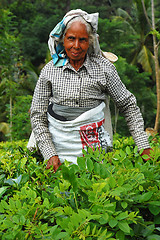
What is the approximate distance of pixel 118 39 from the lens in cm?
1694

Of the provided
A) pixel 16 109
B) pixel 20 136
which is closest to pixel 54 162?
pixel 20 136

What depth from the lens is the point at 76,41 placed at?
6.44 feet

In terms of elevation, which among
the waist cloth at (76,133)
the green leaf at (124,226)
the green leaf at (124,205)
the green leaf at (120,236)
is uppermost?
the green leaf at (124,205)

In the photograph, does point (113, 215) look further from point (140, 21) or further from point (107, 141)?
point (140, 21)

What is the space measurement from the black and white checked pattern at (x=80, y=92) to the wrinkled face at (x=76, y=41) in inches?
3.1

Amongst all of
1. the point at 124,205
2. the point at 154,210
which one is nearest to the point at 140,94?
the point at 154,210

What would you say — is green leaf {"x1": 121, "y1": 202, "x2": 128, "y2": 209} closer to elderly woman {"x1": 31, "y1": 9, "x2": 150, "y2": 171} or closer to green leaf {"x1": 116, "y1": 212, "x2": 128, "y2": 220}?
green leaf {"x1": 116, "y1": 212, "x2": 128, "y2": 220}

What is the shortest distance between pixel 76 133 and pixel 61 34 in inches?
25.7

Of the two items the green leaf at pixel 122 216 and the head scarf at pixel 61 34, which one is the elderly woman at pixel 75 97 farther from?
the green leaf at pixel 122 216

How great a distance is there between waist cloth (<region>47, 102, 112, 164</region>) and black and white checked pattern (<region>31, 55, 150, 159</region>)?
5 centimetres

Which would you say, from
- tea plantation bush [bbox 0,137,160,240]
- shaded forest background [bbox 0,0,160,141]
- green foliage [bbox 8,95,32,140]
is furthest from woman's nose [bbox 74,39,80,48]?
shaded forest background [bbox 0,0,160,141]

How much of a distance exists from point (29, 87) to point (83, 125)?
12913 millimetres

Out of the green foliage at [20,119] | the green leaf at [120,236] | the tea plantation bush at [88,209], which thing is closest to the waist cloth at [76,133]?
the tea plantation bush at [88,209]

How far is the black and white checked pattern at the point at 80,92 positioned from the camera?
199 cm
